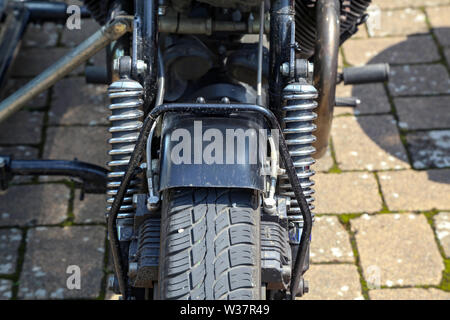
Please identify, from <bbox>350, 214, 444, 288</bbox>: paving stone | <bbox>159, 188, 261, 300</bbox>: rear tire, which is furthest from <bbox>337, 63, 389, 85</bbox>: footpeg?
<bbox>159, 188, 261, 300</bbox>: rear tire

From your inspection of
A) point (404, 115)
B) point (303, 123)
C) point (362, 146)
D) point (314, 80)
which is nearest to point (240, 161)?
point (303, 123)

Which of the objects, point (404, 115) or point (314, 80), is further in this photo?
point (404, 115)

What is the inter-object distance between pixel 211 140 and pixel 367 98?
2.20 meters

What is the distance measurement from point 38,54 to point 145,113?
232 cm

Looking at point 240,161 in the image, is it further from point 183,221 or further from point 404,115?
point 404,115

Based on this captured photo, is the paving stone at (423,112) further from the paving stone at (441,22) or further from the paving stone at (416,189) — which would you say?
the paving stone at (441,22)

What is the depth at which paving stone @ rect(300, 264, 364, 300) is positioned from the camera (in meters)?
2.70

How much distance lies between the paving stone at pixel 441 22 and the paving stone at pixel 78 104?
2.20 metres

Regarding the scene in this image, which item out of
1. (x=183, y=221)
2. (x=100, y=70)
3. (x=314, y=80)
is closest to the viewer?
(x=183, y=221)

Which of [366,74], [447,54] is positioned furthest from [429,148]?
[447,54]

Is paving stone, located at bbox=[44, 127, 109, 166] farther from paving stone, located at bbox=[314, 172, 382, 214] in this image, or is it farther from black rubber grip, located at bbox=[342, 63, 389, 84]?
black rubber grip, located at bbox=[342, 63, 389, 84]

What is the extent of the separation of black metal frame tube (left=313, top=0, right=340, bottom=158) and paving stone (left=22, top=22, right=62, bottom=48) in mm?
2447

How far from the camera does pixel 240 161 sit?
1.67 m

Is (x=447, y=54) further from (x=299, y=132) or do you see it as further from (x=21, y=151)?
(x=21, y=151)
